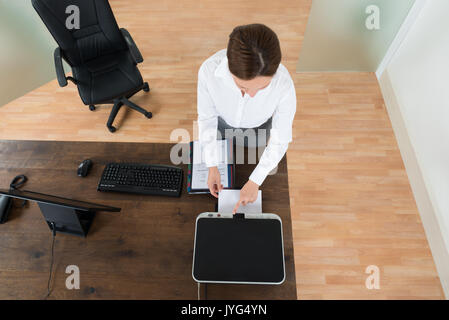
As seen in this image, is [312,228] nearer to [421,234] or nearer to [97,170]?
[421,234]

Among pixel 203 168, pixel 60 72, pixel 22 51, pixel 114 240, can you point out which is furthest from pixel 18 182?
pixel 22 51

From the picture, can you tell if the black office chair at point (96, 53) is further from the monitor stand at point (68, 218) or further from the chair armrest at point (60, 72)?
the monitor stand at point (68, 218)

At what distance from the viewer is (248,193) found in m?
1.25

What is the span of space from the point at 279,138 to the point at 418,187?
161 centimetres

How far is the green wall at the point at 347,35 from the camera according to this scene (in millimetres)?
2174

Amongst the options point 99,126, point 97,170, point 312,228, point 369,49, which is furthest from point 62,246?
point 369,49

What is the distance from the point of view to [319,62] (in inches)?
105

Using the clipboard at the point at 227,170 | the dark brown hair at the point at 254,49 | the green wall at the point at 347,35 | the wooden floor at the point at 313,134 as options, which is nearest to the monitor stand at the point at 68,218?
the clipboard at the point at 227,170

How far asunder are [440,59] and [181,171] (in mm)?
2078

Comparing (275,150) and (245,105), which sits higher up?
(245,105)

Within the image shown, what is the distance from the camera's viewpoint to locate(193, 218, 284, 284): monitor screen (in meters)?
1.12

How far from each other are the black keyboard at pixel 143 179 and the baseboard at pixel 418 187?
1948 millimetres

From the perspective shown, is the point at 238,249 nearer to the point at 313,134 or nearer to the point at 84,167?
the point at 84,167
